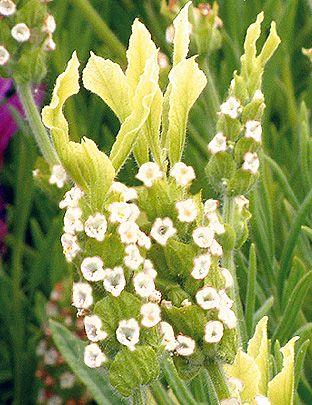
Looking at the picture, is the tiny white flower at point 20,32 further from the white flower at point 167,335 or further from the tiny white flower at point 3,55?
the white flower at point 167,335

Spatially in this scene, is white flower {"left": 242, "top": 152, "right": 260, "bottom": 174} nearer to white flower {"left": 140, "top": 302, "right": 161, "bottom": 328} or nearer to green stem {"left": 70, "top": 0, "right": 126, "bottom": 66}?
white flower {"left": 140, "top": 302, "right": 161, "bottom": 328}

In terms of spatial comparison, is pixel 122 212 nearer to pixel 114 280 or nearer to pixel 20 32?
pixel 114 280

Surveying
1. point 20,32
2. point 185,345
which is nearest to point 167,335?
point 185,345

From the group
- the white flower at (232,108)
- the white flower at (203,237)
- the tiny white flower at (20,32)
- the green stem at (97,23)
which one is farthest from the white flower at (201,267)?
the green stem at (97,23)

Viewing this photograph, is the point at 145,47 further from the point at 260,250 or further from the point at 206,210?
the point at 260,250

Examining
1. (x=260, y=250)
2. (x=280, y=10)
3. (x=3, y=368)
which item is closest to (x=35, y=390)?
(x=3, y=368)

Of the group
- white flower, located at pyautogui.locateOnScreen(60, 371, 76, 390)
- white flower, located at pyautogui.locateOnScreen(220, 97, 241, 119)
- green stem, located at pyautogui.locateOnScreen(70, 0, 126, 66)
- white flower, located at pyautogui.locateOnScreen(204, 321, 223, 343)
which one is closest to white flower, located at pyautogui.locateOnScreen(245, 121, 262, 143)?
white flower, located at pyautogui.locateOnScreen(220, 97, 241, 119)

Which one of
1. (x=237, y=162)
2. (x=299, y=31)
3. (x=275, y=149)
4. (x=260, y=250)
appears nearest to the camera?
(x=237, y=162)
